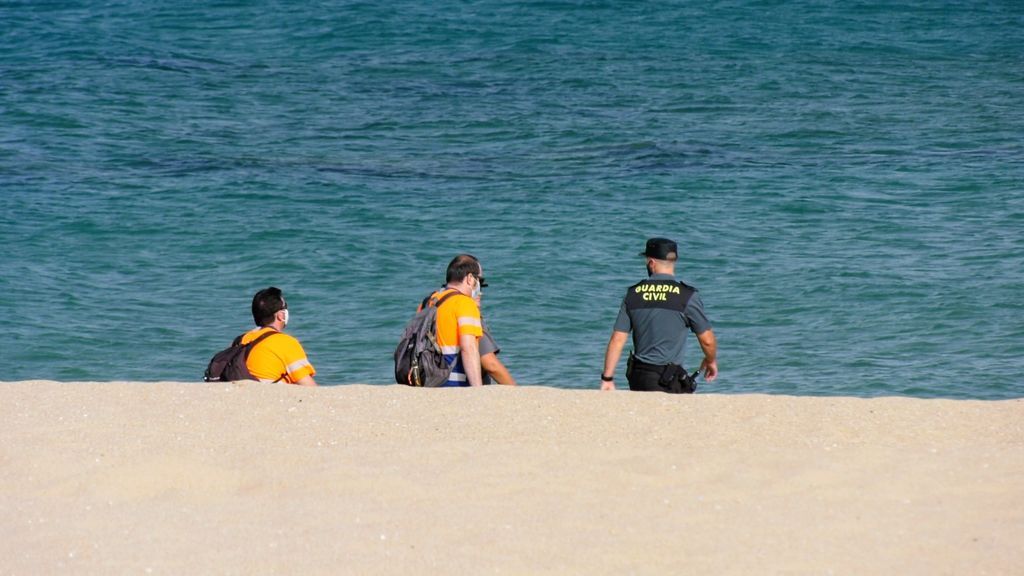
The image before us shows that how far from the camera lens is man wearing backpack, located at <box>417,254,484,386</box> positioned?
24.3ft

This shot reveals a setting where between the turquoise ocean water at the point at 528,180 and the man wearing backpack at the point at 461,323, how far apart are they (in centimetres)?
300

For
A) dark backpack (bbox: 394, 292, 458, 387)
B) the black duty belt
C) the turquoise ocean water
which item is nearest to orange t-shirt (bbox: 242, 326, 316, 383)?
dark backpack (bbox: 394, 292, 458, 387)

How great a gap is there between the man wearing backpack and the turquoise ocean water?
300 cm

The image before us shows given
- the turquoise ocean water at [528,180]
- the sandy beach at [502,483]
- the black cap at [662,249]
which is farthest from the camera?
the turquoise ocean water at [528,180]


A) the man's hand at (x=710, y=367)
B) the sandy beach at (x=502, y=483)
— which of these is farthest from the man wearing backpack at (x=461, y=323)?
the man's hand at (x=710, y=367)

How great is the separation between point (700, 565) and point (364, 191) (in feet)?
39.9

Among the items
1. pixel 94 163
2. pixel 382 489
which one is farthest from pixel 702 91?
pixel 382 489

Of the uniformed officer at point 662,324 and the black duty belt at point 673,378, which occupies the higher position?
the uniformed officer at point 662,324

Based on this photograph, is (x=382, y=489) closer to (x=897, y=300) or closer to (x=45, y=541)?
(x=45, y=541)

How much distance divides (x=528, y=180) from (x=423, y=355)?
9579mm

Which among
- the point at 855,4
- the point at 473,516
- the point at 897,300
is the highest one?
the point at 855,4

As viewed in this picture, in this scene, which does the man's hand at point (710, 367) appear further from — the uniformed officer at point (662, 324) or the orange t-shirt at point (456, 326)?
the orange t-shirt at point (456, 326)

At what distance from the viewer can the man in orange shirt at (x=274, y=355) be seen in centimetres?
748

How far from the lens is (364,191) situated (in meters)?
16.6
